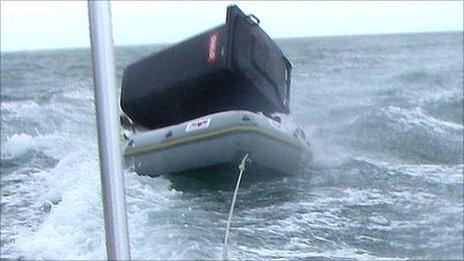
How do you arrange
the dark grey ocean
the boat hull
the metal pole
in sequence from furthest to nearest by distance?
1. the boat hull
2. the dark grey ocean
3. the metal pole

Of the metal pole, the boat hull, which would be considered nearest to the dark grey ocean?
the boat hull

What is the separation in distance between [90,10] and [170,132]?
474cm

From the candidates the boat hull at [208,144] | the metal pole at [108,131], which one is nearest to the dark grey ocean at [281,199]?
the boat hull at [208,144]

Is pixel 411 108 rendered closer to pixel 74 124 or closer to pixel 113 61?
pixel 74 124

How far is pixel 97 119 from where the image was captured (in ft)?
2.16

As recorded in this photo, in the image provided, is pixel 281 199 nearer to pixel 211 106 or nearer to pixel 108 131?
pixel 211 106

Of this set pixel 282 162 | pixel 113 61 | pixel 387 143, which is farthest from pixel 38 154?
pixel 113 61

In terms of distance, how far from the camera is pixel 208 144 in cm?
530

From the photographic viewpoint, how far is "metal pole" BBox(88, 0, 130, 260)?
654 millimetres

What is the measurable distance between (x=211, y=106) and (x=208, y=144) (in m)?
0.55

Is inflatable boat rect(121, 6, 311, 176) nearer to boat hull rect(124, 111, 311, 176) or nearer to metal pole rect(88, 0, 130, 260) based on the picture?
boat hull rect(124, 111, 311, 176)

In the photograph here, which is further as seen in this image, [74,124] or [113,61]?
[74,124]

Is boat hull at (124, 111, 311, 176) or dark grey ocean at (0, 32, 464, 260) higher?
boat hull at (124, 111, 311, 176)

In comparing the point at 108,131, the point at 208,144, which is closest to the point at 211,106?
the point at 208,144
